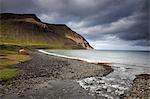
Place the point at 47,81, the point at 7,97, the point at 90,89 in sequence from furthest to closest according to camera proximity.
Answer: the point at 47,81 < the point at 90,89 < the point at 7,97

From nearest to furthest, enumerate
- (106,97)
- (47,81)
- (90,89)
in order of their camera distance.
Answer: (106,97) → (90,89) → (47,81)

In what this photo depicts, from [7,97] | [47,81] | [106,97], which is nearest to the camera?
[7,97]

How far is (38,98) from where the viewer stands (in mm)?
15234

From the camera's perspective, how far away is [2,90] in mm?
16766

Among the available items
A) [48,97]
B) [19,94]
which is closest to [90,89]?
[48,97]

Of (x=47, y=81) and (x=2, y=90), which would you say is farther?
(x=47, y=81)

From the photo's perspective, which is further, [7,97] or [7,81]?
[7,81]

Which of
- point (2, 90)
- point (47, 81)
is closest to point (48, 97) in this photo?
point (2, 90)

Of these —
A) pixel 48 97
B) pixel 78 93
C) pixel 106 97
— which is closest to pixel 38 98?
pixel 48 97

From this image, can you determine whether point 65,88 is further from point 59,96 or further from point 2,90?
point 2,90

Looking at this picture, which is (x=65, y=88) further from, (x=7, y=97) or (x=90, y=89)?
(x=7, y=97)

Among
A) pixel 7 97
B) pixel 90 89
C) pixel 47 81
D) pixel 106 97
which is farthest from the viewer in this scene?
pixel 47 81

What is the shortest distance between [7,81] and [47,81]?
4.33 meters

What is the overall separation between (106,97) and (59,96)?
402 centimetres
